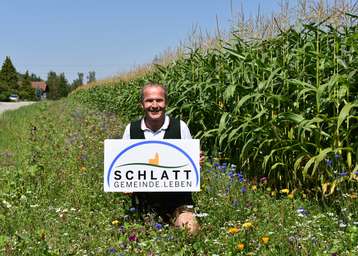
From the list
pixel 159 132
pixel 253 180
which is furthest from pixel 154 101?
pixel 253 180

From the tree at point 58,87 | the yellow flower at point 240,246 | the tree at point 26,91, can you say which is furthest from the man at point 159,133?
the tree at point 58,87

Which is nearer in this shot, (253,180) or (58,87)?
(253,180)

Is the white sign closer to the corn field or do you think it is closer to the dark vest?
the dark vest

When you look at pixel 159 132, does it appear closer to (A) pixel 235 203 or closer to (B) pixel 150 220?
(B) pixel 150 220

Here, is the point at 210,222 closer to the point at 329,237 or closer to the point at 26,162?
the point at 329,237

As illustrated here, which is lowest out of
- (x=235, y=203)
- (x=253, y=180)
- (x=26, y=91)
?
Answer: (x=235, y=203)

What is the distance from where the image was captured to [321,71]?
4.50m

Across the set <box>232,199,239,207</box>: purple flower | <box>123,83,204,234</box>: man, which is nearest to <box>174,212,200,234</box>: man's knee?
<box>123,83,204,234</box>: man

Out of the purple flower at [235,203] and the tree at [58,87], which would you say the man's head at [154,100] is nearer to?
the purple flower at [235,203]

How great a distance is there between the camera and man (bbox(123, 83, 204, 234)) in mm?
3783

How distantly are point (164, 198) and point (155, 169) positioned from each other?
426 millimetres

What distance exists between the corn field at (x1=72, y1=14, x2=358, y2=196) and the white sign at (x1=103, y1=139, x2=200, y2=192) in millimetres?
1000

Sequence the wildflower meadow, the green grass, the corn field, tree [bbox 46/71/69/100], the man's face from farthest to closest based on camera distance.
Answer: tree [bbox 46/71/69/100], the corn field, the man's face, the wildflower meadow, the green grass

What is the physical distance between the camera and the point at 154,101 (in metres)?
3.77
